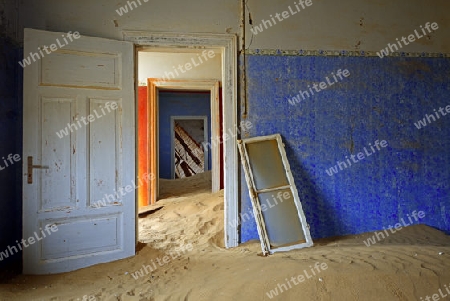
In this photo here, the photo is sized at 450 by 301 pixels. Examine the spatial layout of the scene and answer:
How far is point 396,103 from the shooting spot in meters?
3.65

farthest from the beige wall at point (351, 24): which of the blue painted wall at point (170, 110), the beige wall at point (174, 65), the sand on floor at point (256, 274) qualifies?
the blue painted wall at point (170, 110)

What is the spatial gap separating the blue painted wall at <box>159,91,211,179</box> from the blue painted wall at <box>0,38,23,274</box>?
6425 mm

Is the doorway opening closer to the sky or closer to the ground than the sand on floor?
closer to the sky

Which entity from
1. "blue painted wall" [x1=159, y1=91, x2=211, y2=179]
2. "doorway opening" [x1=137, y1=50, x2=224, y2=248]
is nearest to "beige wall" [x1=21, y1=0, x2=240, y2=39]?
"doorway opening" [x1=137, y1=50, x2=224, y2=248]

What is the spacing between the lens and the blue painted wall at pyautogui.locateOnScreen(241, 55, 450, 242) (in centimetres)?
345

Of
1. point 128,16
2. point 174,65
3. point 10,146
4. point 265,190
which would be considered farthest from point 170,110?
point 265,190

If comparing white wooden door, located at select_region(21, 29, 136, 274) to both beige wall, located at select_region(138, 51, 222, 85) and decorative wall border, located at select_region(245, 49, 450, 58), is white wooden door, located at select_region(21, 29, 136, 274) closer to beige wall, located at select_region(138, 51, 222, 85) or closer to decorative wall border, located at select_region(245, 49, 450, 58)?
decorative wall border, located at select_region(245, 49, 450, 58)

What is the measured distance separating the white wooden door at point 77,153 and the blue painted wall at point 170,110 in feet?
21.1

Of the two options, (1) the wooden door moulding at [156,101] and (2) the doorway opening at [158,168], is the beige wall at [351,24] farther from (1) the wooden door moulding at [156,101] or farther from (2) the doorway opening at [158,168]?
→ (1) the wooden door moulding at [156,101]

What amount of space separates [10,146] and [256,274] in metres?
2.67

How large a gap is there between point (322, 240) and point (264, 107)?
169cm

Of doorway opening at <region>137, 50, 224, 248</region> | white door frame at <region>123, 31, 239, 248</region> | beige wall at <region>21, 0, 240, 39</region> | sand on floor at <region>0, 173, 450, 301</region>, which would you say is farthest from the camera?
doorway opening at <region>137, 50, 224, 248</region>

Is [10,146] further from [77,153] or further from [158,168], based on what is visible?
[158,168]

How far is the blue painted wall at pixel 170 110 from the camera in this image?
9.48 meters
